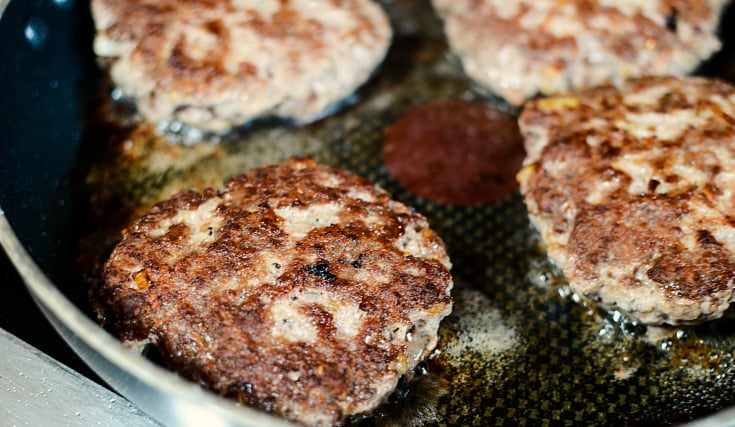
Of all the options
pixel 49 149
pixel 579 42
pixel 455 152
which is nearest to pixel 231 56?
pixel 49 149

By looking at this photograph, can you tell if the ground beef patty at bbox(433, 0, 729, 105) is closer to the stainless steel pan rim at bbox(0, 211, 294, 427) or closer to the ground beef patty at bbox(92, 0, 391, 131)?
the ground beef patty at bbox(92, 0, 391, 131)

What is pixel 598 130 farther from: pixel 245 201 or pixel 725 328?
pixel 245 201

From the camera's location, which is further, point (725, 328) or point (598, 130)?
point (598, 130)

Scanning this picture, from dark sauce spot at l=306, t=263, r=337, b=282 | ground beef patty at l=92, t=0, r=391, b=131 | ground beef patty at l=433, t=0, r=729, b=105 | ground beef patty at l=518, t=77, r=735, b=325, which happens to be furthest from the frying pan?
ground beef patty at l=433, t=0, r=729, b=105

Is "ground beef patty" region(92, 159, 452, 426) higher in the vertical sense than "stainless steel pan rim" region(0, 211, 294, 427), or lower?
lower

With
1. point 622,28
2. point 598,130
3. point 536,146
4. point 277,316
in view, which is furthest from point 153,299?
point 622,28

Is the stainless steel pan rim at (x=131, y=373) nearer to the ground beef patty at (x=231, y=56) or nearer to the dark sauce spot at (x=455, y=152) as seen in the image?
the ground beef patty at (x=231, y=56)

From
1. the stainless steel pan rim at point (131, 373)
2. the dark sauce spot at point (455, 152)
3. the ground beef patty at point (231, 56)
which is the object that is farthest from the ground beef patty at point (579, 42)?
the stainless steel pan rim at point (131, 373)
